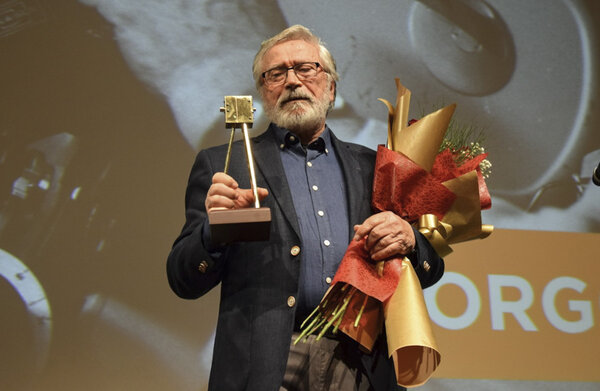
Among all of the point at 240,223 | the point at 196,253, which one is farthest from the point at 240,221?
the point at 196,253

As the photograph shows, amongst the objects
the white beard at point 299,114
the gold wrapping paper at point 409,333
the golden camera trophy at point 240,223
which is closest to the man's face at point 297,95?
the white beard at point 299,114

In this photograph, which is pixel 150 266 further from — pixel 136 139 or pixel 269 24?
pixel 269 24

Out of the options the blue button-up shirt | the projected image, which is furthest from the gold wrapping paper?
the projected image

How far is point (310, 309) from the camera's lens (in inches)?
65.3

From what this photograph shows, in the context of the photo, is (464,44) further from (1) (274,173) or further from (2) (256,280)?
(2) (256,280)

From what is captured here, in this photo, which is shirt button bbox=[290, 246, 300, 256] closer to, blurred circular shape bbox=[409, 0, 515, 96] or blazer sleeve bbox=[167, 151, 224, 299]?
blazer sleeve bbox=[167, 151, 224, 299]

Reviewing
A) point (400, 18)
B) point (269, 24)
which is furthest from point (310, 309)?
point (400, 18)

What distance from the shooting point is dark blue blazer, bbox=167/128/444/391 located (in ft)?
5.22

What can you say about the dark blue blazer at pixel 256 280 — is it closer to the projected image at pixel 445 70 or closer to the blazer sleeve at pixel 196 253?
the blazer sleeve at pixel 196 253

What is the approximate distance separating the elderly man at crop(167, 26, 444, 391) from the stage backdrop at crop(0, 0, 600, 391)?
107cm

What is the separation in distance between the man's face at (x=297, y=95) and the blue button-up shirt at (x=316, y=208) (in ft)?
0.14

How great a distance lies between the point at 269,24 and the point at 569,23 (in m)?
1.64

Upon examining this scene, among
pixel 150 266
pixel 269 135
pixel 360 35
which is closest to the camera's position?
pixel 269 135

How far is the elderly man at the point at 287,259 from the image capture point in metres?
1.58
